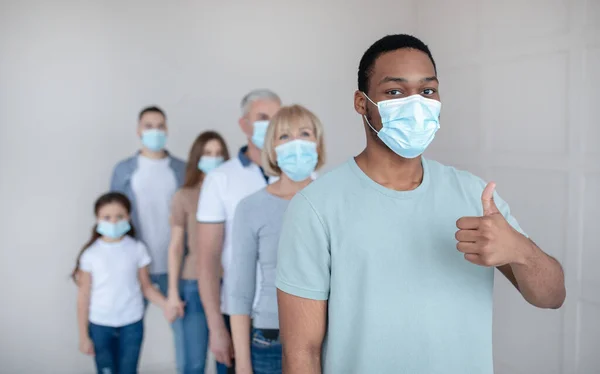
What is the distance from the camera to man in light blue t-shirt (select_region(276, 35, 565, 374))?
3.57ft

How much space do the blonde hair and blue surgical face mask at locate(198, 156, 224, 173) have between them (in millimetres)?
1116

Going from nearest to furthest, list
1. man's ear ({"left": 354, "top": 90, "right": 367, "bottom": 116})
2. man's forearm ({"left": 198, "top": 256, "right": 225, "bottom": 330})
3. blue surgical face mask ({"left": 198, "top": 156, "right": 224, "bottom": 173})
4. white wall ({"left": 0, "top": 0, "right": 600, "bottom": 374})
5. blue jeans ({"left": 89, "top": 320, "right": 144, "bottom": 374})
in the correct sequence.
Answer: man's ear ({"left": 354, "top": 90, "right": 367, "bottom": 116}) → man's forearm ({"left": 198, "top": 256, "right": 225, "bottom": 330}) → white wall ({"left": 0, "top": 0, "right": 600, "bottom": 374}) → blue jeans ({"left": 89, "top": 320, "right": 144, "bottom": 374}) → blue surgical face mask ({"left": 198, "top": 156, "right": 224, "bottom": 173})

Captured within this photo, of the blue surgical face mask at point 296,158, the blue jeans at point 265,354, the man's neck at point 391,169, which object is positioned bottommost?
the blue jeans at point 265,354

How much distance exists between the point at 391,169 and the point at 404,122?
10cm

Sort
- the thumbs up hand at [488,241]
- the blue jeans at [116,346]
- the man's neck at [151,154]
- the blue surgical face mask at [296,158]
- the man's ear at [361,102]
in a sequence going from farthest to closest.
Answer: the man's neck at [151,154]
the blue jeans at [116,346]
the blue surgical face mask at [296,158]
the man's ear at [361,102]
the thumbs up hand at [488,241]

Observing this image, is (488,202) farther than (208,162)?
No

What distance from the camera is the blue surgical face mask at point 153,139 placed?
306cm

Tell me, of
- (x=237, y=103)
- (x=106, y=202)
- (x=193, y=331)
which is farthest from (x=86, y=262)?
(x=237, y=103)

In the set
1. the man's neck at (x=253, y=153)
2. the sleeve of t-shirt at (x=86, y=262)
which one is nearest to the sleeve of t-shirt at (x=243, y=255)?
the man's neck at (x=253, y=153)

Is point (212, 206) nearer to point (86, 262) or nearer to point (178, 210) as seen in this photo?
point (178, 210)

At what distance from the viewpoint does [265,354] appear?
180 cm

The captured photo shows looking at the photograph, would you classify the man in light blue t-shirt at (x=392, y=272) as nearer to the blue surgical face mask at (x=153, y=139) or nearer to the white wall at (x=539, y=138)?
the white wall at (x=539, y=138)

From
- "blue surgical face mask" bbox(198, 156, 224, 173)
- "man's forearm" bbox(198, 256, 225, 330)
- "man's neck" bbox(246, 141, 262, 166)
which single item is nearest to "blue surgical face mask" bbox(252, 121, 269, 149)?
"man's neck" bbox(246, 141, 262, 166)

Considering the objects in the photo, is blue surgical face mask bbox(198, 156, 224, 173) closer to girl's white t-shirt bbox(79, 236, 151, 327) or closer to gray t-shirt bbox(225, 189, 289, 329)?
girl's white t-shirt bbox(79, 236, 151, 327)
